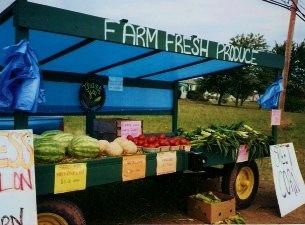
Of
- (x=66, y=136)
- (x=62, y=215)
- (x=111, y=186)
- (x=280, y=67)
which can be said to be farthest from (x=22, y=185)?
(x=280, y=67)

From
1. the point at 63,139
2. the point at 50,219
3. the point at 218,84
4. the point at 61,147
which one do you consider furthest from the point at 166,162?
the point at 218,84

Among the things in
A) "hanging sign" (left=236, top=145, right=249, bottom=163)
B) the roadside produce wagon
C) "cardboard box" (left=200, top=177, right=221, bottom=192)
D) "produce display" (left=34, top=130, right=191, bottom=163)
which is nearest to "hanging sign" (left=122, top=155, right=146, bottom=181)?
the roadside produce wagon

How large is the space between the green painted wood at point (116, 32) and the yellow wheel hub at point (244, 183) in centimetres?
189

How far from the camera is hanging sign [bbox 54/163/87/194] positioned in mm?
3797

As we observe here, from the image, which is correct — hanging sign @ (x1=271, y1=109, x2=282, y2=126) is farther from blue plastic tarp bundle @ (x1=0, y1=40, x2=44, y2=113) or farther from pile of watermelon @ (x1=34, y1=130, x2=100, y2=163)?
blue plastic tarp bundle @ (x1=0, y1=40, x2=44, y2=113)

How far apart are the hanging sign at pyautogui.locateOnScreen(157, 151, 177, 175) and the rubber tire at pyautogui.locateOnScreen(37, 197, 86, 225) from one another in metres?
1.26

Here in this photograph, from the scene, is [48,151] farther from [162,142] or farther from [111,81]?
[111,81]

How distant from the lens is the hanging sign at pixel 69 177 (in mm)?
3797

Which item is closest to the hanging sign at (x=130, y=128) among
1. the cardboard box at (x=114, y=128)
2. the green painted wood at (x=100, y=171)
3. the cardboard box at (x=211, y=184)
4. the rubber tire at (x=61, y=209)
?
the cardboard box at (x=114, y=128)

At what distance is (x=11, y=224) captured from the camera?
11.1 ft

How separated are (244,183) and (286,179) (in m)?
0.70

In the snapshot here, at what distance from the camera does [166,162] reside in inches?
197

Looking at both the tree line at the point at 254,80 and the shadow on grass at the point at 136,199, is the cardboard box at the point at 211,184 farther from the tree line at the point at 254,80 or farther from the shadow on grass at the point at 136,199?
the tree line at the point at 254,80

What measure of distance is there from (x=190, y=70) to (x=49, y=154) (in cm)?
413
